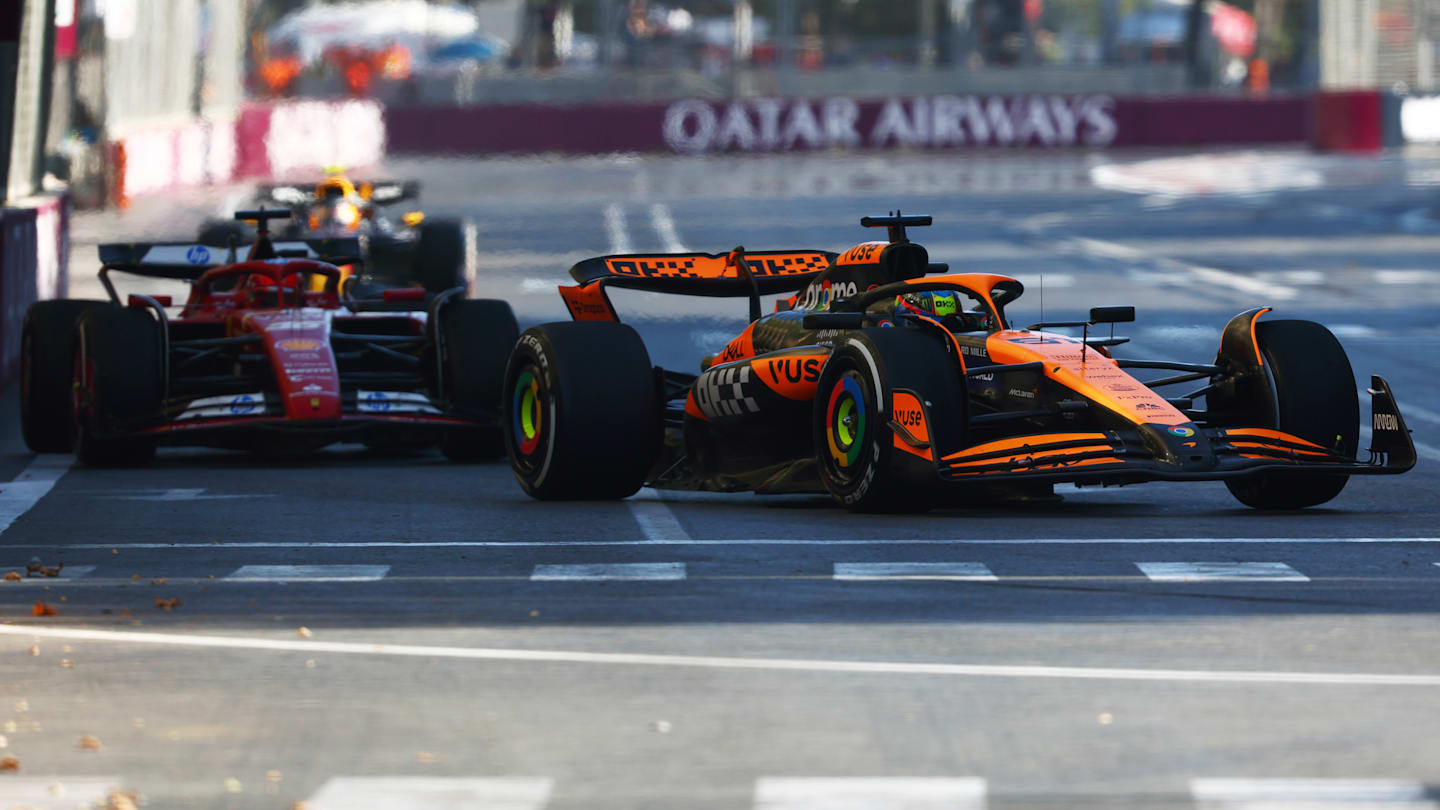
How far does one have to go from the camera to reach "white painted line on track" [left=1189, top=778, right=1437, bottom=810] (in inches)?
232

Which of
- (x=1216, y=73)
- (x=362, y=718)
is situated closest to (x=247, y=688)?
(x=362, y=718)

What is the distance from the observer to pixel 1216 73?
7006 centimetres

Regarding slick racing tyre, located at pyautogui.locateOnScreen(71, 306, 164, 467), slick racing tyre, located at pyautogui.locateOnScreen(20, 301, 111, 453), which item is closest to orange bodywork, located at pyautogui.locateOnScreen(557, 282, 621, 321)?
slick racing tyre, located at pyautogui.locateOnScreen(71, 306, 164, 467)

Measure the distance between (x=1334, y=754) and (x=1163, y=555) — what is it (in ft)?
11.7

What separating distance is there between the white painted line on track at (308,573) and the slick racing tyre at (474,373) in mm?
4564

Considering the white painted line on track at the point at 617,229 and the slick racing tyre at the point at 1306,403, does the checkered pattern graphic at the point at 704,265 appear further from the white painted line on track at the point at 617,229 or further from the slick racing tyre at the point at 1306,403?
the white painted line on track at the point at 617,229

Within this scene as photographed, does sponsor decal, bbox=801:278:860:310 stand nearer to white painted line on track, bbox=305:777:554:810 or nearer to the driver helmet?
the driver helmet

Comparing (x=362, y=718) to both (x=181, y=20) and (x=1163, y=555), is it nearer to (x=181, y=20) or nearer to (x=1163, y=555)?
(x=1163, y=555)

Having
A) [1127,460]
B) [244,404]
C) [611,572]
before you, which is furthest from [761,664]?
[244,404]

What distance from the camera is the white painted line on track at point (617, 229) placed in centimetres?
3491

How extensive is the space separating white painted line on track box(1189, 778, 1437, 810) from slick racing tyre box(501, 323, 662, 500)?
593 cm

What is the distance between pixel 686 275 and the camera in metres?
13.2

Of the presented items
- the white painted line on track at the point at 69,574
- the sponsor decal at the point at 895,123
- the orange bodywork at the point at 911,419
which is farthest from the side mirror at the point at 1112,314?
the sponsor decal at the point at 895,123

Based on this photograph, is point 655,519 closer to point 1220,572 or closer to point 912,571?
point 912,571
